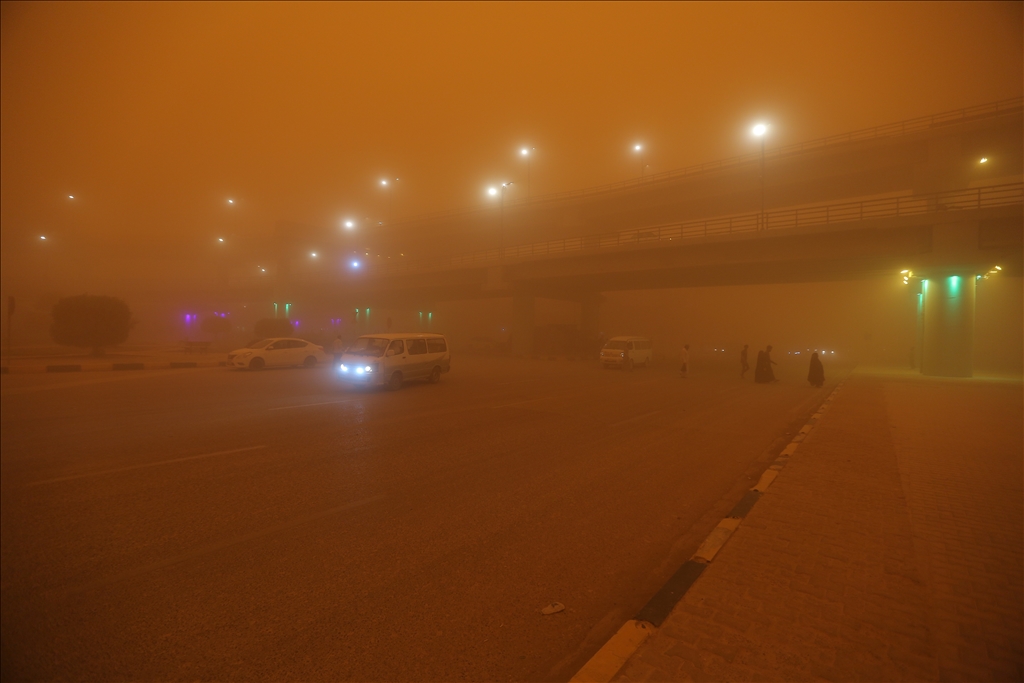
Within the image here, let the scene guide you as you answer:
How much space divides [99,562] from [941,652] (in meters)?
6.40

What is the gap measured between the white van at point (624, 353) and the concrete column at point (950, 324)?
14.4 m

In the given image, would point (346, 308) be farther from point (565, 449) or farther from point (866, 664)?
point (866, 664)

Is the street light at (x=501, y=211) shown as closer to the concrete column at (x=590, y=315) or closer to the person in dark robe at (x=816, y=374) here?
the concrete column at (x=590, y=315)

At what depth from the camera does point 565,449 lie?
859 centimetres

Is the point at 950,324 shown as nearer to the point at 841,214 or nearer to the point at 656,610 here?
the point at 841,214

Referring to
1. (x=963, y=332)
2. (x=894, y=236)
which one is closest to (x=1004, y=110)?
(x=894, y=236)

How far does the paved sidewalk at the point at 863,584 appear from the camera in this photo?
2.91m

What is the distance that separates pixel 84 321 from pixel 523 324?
29862 mm

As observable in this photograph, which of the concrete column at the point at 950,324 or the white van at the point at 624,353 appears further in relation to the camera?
the white van at the point at 624,353

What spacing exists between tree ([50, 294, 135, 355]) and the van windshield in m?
22.7

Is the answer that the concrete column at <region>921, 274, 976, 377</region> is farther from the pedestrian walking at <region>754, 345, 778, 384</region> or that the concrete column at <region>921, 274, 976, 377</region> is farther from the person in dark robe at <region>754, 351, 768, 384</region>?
the person in dark robe at <region>754, 351, 768, 384</region>

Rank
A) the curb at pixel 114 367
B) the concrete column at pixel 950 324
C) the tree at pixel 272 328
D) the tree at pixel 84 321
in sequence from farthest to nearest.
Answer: the tree at pixel 272 328 → the tree at pixel 84 321 → the concrete column at pixel 950 324 → the curb at pixel 114 367

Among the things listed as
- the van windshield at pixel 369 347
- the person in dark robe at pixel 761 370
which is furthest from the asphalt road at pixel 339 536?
the person in dark robe at pixel 761 370

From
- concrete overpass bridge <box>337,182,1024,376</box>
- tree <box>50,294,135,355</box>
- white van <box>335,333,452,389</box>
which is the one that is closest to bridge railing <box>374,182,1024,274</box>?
concrete overpass bridge <box>337,182,1024,376</box>
